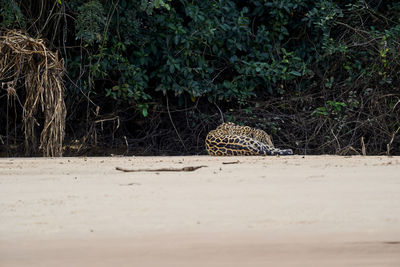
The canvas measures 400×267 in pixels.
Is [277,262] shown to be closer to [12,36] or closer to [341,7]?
[12,36]

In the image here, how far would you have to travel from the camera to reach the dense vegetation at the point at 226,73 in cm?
866

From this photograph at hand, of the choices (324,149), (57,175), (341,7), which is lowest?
(324,149)

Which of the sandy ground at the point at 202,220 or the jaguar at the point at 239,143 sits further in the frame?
the jaguar at the point at 239,143

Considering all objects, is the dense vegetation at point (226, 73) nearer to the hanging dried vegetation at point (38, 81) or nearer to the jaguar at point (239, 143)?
the hanging dried vegetation at point (38, 81)

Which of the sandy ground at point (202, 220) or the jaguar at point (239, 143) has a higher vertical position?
the sandy ground at point (202, 220)

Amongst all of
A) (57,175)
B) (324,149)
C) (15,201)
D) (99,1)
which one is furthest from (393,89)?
(15,201)

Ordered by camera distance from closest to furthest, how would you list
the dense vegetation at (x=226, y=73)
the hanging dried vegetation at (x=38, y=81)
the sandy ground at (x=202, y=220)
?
the sandy ground at (x=202, y=220), the hanging dried vegetation at (x=38, y=81), the dense vegetation at (x=226, y=73)

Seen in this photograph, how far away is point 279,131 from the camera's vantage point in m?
9.34

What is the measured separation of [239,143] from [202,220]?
4758mm

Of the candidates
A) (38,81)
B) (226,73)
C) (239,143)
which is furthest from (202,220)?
(226,73)

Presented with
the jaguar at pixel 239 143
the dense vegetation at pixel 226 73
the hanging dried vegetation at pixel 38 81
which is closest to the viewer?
the hanging dried vegetation at pixel 38 81

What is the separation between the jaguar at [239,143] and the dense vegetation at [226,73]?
0.84 metres

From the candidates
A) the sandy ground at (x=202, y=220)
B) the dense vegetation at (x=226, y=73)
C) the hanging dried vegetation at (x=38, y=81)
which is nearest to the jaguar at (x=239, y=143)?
the dense vegetation at (x=226, y=73)

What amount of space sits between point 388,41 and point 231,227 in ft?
22.4
